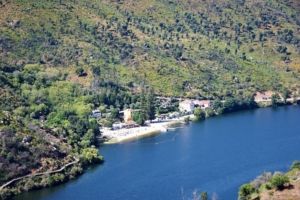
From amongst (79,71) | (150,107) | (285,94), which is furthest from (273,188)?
(285,94)

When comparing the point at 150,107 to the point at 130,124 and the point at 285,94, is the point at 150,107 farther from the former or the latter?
the point at 285,94

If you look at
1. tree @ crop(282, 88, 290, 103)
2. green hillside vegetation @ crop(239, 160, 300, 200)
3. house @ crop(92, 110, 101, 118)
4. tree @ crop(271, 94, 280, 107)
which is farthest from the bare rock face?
green hillside vegetation @ crop(239, 160, 300, 200)

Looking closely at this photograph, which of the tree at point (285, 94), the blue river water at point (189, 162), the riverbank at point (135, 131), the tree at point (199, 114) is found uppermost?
the tree at point (285, 94)

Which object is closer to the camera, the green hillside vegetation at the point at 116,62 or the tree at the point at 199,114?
the green hillside vegetation at the point at 116,62

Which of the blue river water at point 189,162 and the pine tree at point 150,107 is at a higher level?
the pine tree at point 150,107

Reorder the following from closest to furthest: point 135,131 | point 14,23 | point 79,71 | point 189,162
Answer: point 189,162 < point 135,131 < point 79,71 < point 14,23

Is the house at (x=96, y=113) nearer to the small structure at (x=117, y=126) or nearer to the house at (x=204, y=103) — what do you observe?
the small structure at (x=117, y=126)

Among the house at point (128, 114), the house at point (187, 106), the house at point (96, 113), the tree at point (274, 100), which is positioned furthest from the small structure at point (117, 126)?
the tree at point (274, 100)
